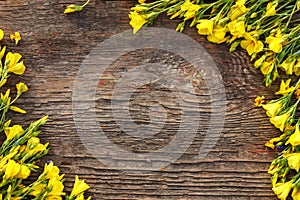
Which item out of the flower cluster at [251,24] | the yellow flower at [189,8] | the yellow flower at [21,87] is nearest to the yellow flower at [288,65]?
the flower cluster at [251,24]

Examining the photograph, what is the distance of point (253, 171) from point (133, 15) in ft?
1.60

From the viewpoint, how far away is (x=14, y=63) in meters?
1.56

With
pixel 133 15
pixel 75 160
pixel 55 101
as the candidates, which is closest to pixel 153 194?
pixel 75 160

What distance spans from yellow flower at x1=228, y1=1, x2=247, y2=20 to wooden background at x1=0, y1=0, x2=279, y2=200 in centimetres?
10

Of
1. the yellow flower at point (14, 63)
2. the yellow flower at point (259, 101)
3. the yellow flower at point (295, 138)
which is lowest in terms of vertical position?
the yellow flower at point (295, 138)

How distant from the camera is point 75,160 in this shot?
1.59 meters

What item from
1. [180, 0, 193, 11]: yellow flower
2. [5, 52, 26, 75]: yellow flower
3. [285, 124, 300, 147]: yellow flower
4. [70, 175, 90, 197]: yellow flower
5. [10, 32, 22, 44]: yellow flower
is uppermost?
[180, 0, 193, 11]: yellow flower

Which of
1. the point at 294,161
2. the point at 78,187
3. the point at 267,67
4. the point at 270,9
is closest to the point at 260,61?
the point at 267,67

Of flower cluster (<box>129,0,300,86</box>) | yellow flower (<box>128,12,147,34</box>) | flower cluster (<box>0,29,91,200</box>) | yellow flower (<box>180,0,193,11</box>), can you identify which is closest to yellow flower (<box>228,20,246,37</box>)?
flower cluster (<box>129,0,300,86</box>)

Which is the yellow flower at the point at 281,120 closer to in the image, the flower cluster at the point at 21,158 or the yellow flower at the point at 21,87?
the flower cluster at the point at 21,158

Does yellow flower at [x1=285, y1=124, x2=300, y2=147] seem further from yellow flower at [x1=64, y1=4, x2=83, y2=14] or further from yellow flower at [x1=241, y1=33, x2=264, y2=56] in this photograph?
yellow flower at [x1=64, y1=4, x2=83, y2=14]

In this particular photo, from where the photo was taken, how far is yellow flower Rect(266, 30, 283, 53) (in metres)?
1.47

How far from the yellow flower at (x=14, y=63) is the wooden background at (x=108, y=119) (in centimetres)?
4

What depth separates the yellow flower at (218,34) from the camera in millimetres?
1527
